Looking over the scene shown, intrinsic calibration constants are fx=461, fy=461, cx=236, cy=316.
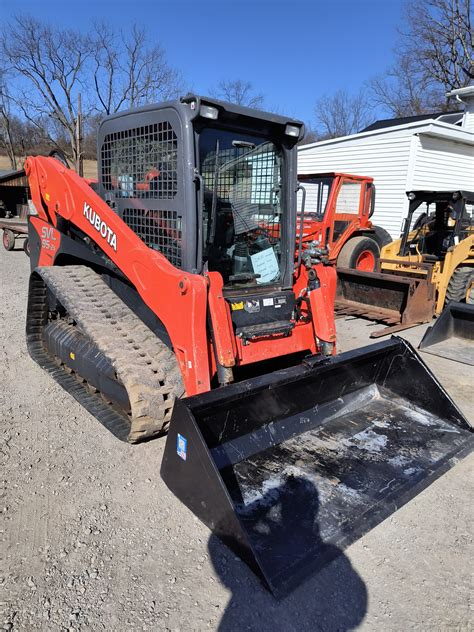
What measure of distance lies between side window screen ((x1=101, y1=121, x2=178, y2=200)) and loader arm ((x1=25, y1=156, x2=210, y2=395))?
0.24 metres

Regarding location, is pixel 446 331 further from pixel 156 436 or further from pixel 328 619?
pixel 328 619

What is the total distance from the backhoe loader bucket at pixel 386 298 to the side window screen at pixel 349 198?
1.58 metres

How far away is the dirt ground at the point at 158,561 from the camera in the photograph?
2.10 m

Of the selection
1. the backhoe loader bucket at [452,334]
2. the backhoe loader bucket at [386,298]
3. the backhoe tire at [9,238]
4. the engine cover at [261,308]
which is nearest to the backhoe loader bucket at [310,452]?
the engine cover at [261,308]

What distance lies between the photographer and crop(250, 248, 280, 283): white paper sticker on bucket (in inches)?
146

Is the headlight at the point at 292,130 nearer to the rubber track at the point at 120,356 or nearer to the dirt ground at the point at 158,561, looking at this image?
the rubber track at the point at 120,356

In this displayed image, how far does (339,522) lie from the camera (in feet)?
8.55

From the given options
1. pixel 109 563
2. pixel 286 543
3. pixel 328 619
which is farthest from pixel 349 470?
pixel 109 563

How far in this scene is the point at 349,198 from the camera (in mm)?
8703

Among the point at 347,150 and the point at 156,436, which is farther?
the point at 347,150

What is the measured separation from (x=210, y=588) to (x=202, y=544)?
29cm

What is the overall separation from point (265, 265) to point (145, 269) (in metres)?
0.99

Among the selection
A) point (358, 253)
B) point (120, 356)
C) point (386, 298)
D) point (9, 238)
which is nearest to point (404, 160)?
point (358, 253)

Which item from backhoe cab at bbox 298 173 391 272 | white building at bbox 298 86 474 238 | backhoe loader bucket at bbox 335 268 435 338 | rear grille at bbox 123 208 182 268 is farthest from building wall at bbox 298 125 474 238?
rear grille at bbox 123 208 182 268
